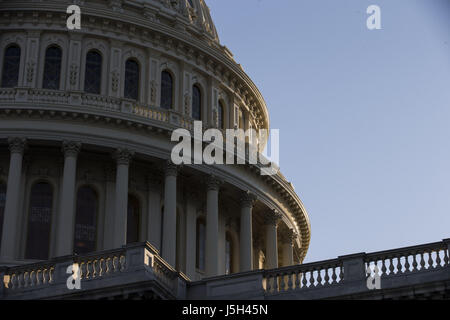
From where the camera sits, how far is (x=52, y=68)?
170 ft

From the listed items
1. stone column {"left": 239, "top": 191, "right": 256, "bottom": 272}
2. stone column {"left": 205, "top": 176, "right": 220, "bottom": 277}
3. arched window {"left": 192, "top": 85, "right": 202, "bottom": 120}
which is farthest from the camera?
arched window {"left": 192, "top": 85, "right": 202, "bottom": 120}

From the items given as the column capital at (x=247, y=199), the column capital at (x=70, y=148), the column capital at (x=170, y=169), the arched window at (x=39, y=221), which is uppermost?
the column capital at (x=70, y=148)

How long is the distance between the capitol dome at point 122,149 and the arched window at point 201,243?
66 millimetres

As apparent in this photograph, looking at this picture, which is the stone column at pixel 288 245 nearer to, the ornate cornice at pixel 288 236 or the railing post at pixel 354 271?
the ornate cornice at pixel 288 236

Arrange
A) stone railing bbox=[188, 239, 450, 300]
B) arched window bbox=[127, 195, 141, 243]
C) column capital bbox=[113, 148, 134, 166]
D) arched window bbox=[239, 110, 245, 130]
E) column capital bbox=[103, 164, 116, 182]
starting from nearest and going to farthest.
Result: 1. stone railing bbox=[188, 239, 450, 300]
2. column capital bbox=[113, 148, 134, 166]
3. arched window bbox=[127, 195, 141, 243]
4. column capital bbox=[103, 164, 116, 182]
5. arched window bbox=[239, 110, 245, 130]

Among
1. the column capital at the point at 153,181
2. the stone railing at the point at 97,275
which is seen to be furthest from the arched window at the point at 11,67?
the stone railing at the point at 97,275

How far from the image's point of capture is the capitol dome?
155 ft

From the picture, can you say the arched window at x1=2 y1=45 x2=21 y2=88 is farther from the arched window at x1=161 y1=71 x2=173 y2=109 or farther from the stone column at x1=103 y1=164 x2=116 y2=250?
the arched window at x1=161 y1=71 x2=173 y2=109

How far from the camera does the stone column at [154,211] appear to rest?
48.1 metres

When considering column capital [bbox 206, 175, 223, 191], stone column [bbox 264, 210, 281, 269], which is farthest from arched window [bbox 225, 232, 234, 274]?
column capital [bbox 206, 175, 223, 191]

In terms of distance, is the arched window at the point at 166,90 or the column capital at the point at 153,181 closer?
the column capital at the point at 153,181

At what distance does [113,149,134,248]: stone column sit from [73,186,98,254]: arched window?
1778 millimetres
